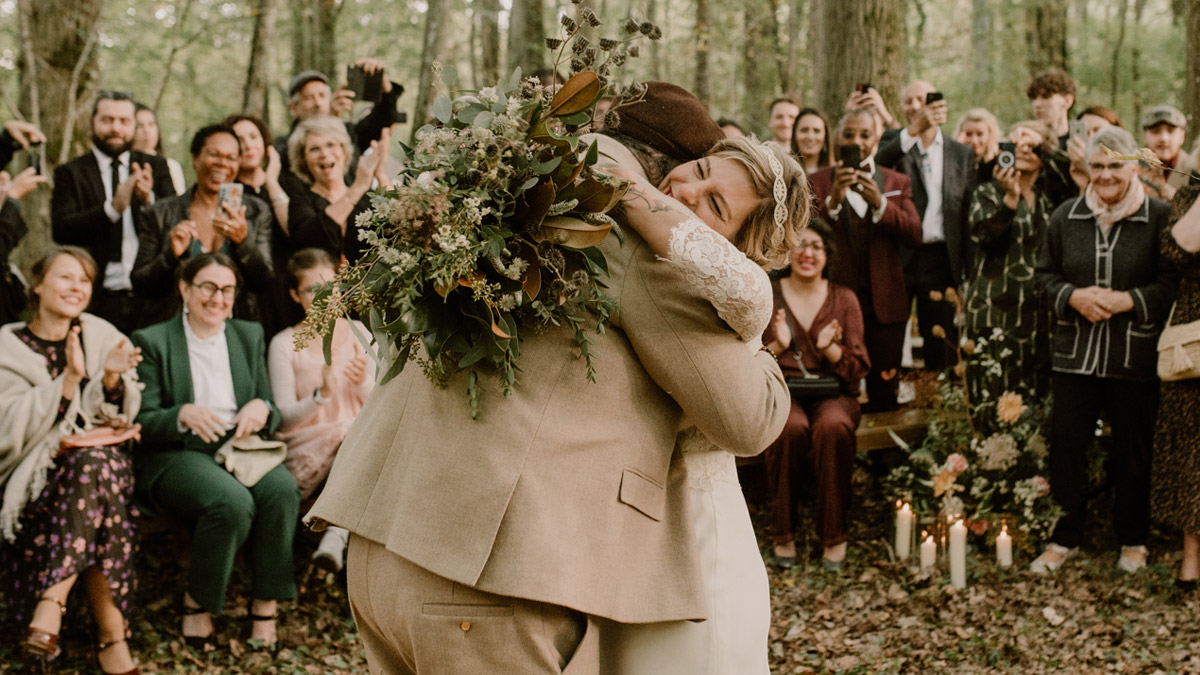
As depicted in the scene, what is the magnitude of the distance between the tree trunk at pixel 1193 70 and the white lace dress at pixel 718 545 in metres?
7.71

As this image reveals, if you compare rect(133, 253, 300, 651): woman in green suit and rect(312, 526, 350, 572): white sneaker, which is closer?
Answer: rect(133, 253, 300, 651): woman in green suit

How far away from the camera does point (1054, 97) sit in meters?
7.24

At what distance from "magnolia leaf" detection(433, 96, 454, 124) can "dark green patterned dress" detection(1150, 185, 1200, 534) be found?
444 cm

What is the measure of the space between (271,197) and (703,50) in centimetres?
1032

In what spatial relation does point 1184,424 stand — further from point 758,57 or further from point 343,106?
point 758,57

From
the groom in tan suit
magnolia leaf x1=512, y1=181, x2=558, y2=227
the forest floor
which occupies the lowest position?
the forest floor

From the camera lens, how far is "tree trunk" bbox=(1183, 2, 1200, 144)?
28.3 ft

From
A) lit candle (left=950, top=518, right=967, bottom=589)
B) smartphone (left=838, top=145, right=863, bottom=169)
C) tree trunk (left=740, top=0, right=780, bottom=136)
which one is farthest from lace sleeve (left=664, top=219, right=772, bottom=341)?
tree trunk (left=740, top=0, right=780, bottom=136)

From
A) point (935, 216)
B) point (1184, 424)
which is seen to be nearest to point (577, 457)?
point (1184, 424)

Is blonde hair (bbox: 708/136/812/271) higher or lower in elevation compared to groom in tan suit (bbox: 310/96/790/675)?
higher

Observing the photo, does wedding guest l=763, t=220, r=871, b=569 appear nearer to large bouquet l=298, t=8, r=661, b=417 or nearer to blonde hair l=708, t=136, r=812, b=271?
blonde hair l=708, t=136, r=812, b=271

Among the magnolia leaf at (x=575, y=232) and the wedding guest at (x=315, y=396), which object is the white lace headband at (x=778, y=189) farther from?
the wedding guest at (x=315, y=396)

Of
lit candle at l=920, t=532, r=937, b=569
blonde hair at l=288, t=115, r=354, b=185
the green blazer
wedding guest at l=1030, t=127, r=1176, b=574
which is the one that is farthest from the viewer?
blonde hair at l=288, t=115, r=354, b=185

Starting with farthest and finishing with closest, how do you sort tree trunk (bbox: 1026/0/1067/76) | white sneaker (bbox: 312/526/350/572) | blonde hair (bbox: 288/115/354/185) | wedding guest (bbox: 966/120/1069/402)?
tree trunk (bbox: 1026/0/1067/76) < wedding guest (bbox: 966/120/1069/402) < blonde hair (bbox: 288/115/354/185) < white sneaker (bbox: 312/526/350/572)
